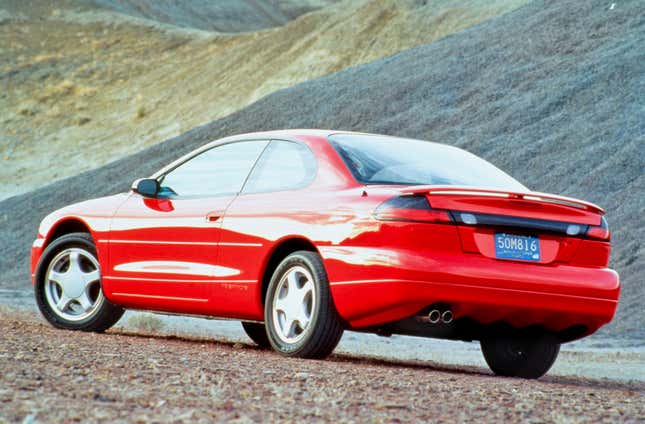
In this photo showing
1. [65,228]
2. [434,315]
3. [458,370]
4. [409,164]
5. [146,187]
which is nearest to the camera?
[434,315]

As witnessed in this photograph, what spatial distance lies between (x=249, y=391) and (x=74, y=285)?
4.09m

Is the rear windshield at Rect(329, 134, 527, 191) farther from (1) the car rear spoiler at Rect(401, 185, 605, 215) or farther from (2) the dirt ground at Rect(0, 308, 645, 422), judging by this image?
(2) the dirt ground at Rect(0, 308, 645, 422)

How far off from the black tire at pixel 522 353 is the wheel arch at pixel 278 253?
1416 millimetres

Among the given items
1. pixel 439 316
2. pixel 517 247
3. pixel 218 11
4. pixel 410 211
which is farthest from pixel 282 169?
pixel 218 11

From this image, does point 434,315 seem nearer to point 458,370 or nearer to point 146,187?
point 458,370

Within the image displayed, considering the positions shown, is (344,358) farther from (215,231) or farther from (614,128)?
(614,128)

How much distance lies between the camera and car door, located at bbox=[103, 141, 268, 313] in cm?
838

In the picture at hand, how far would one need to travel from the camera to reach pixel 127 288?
8.99 metres

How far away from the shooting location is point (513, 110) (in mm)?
28469

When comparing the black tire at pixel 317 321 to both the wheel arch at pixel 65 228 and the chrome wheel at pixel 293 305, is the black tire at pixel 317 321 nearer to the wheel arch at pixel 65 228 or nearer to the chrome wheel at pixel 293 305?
the chrome wheel at pixel 293 305

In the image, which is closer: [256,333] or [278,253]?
[278,253]

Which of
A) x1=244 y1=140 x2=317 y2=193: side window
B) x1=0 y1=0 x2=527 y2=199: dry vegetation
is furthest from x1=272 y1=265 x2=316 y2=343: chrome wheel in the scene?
x1=0 y1=0 x2=527 y2=199: dry vegetation

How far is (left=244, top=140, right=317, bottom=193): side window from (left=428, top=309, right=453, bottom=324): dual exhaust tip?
126 centimetres

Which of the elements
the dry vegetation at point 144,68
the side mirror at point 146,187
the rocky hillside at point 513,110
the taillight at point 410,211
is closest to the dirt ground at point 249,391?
the taillight at point 410,211
